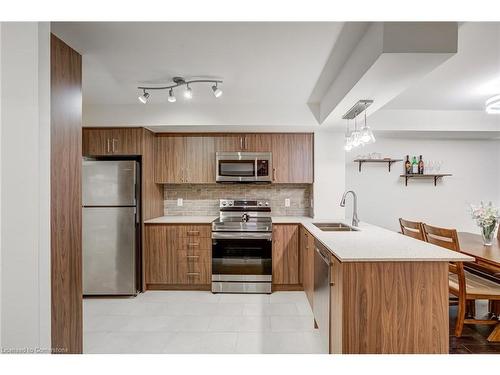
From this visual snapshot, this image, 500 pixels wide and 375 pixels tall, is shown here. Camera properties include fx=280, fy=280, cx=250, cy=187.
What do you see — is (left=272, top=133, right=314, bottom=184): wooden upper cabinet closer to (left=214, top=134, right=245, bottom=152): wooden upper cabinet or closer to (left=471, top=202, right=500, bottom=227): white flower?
(left=214, top=134, right=245, bottom=152): wooden upper cabinet

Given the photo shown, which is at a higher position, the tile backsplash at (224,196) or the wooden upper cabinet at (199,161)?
the wooden upper cabinet at (199,161)

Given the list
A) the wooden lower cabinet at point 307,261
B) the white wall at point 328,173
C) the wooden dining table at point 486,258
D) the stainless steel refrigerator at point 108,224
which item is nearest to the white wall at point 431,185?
the white wall at point 328,173

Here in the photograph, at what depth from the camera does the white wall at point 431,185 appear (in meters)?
4.27

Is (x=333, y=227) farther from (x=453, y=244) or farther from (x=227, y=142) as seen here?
(x=227, y=142)

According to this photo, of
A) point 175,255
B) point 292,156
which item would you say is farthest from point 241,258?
point 292,156

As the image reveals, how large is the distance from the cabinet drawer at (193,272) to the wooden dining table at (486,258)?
263 centimetres

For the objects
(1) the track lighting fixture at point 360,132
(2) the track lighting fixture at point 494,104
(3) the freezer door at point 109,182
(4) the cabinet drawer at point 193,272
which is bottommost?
(4) the cabinet drawer at point 193,272

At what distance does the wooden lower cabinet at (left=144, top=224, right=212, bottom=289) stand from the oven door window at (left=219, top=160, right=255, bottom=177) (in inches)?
33.6

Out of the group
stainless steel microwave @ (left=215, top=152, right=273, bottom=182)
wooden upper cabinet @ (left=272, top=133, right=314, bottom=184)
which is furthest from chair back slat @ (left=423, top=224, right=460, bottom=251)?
stainless steel microwave @ (left=215, top=152, right=273, bottom=182)

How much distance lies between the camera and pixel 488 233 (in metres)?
2.66

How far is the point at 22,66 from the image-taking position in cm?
131

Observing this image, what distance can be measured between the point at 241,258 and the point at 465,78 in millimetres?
2860

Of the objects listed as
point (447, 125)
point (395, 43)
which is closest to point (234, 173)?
point (395, 43)

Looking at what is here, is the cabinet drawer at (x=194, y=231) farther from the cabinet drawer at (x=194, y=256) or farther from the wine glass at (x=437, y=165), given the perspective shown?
the wine glass at (x=437, y=165)
